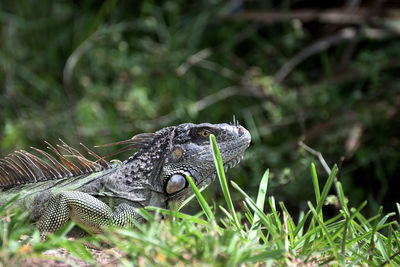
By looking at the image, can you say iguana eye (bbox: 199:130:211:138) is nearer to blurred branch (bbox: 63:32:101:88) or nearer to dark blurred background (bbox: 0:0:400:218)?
dark blurred background (bbox: 0:0:400:218)

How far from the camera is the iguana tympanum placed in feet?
7.81

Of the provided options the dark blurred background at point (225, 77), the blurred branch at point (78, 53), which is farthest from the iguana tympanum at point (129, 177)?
the blurred branch at point (78, 53)

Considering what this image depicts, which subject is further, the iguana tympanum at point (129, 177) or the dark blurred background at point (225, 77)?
the dark blurred background at point (225, 77)

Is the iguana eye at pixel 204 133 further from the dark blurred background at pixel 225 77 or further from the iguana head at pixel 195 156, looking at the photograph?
the dark blurred background at pixel 225 77

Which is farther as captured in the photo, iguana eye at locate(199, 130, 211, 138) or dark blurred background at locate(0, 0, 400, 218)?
dark blurred background at locate(0, 0, 400, 218)

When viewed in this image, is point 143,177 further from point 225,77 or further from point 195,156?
point 225,77

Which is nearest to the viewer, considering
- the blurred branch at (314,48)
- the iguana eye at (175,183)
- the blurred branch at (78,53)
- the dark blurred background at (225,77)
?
the iguana eye at (175,183)

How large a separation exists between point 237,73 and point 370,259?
179 inches

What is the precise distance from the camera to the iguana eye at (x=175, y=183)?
2.50 m

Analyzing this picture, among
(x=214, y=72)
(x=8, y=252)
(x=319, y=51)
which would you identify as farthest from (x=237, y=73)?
(x=8, y=252)

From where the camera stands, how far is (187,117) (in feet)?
19.0

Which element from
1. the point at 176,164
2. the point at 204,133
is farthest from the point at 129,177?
the point at 204,133

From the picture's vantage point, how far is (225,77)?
6418mm

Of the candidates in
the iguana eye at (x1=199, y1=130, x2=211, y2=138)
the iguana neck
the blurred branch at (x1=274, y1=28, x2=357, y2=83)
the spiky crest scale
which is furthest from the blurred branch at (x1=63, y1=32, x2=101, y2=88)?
the iguana eye at (x1=199, y1=130, x2=211, y2=138)
